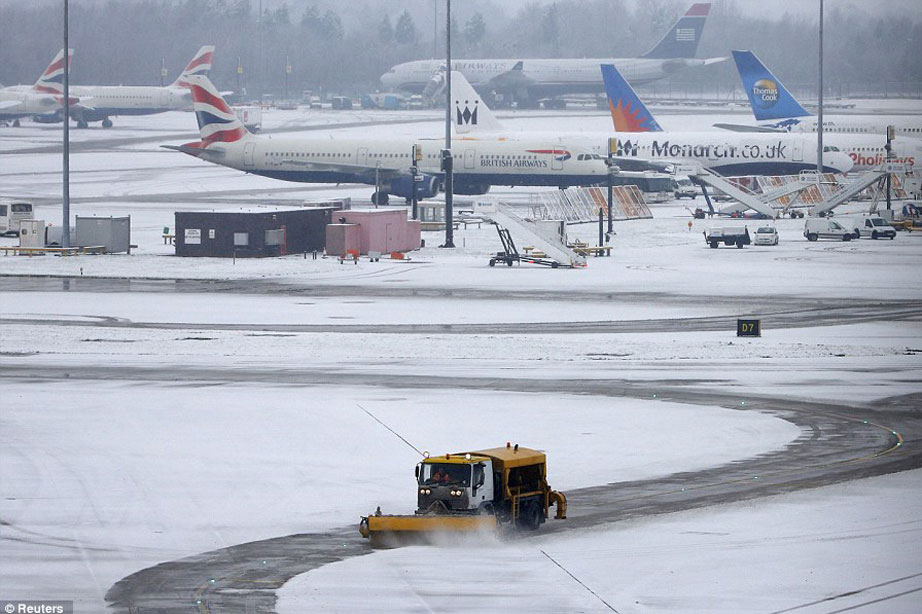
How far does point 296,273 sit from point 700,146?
53.0 meters

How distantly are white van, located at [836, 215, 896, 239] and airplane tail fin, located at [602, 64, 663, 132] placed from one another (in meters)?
37.2

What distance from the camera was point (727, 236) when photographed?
81750 mm

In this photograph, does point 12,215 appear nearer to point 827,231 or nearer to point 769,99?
point 827,231

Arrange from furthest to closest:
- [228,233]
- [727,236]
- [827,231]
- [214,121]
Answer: [214,121], [827,231], [727,236], [228,233]

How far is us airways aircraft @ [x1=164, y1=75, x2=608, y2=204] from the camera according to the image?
104m

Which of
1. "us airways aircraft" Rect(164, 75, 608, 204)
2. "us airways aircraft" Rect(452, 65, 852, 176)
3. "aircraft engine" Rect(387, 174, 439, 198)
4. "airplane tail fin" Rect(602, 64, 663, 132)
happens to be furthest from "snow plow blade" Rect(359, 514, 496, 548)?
"airplane tail fin" Rect(602, 64, 663, 132)

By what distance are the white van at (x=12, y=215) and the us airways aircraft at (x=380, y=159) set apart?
22365mm

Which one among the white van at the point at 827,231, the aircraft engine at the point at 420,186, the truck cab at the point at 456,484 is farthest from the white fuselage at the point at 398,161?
the truck cab at the point at 456,484

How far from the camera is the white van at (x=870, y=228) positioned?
88.1m

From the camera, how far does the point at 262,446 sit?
3055 cm

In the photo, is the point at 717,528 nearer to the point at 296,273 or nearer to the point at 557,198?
the point at 296,273

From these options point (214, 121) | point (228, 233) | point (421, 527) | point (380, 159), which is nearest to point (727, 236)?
point (228, 233)

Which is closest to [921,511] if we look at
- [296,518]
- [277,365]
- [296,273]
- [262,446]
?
[296,518]

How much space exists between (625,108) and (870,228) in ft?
129
